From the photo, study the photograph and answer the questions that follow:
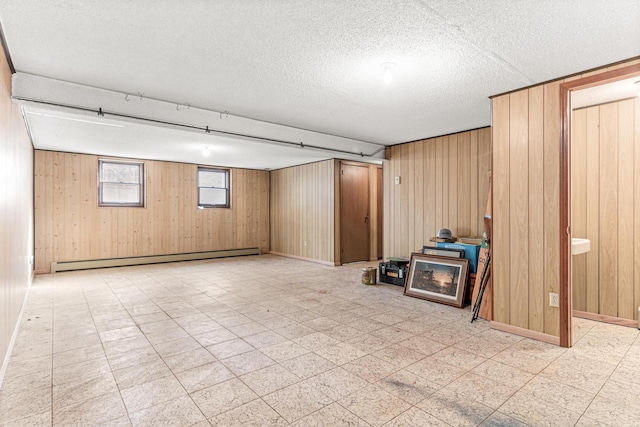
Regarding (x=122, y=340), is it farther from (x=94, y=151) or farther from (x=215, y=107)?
(x=94, y=151)

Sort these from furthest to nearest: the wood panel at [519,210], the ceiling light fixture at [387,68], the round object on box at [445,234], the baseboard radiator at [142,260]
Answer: the baseboard radiator at [142,260] → the round object on box at [445,234] → the wood panel at [519,210] → the ceiling light fixture at [387,68]

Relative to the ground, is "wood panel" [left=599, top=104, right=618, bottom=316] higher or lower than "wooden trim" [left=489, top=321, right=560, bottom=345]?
higher

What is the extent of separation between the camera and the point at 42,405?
202 centimetres

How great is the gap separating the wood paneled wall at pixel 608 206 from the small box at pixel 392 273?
81.5 inches

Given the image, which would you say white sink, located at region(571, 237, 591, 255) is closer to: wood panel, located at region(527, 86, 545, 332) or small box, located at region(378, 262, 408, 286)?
wood panel, located at region(527, 86, 545, 332)

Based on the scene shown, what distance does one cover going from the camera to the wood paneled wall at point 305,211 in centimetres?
736

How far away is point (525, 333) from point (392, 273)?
7.30ft

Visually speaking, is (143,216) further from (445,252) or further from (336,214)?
(445,252)

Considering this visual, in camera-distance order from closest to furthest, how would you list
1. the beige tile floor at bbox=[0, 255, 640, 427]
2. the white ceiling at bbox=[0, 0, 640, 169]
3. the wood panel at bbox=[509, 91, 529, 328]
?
the beige tile floor at bbox=[0, 255, 640, 427]
the white ceiling at bbox=[0, 0, 640, 169]
the wood panel at bbox=[509, 91, 529, 328]

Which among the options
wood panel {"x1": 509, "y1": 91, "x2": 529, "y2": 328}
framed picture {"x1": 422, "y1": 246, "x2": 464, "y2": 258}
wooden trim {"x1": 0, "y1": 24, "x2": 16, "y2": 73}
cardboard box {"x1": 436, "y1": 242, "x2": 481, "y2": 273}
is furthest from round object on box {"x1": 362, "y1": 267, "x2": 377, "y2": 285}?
wooden trim {"x1": 0, "y1": 24, "x2": 16, "y2": 73}

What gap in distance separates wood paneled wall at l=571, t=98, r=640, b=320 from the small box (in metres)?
2.07

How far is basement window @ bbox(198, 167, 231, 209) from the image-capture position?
8.31m

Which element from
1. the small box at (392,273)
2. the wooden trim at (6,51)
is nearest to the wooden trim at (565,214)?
the small box at (392,273)

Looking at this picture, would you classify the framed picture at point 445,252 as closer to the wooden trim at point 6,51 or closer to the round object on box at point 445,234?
the round object on box at point 445,234
